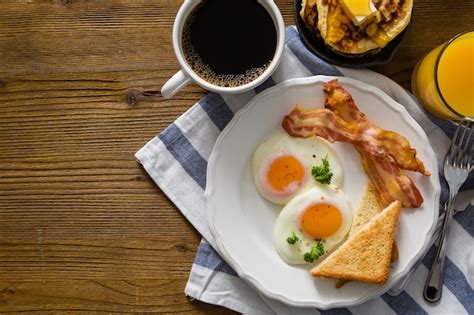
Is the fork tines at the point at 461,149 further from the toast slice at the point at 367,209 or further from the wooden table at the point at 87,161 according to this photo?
the wooden table at the point at 87,161

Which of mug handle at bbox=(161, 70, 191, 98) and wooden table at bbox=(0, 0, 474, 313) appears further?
wooden table at bbox=(0, 0, 474, 313)

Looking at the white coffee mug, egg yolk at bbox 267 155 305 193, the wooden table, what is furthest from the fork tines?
the wooden table

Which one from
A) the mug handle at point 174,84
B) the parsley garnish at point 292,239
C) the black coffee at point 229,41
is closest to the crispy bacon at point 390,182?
the parsley garnish at point 292,239

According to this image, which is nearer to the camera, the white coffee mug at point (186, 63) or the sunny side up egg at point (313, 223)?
the white coffee mug at point (186, 63)

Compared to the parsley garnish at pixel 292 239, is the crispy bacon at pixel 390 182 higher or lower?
higher

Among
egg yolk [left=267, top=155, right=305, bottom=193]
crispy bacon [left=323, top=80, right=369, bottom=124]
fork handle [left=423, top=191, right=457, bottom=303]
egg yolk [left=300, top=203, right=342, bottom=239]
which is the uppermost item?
crispy bacon [left=323, top=80, right=369, bottom=124]

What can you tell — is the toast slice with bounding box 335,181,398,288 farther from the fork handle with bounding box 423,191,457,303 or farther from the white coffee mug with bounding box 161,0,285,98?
the white coffee mug with bounding box 161,0,285,98

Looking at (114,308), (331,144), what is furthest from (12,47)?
(331,144)
